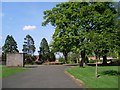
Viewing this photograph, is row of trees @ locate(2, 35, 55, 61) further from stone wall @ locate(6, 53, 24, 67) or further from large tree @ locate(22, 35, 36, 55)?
stone wall @ locate(6, 53, 24, 67)

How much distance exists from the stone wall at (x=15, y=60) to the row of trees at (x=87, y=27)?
352 inches

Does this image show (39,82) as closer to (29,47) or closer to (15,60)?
(15,60)

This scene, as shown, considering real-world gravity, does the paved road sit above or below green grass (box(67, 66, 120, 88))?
below

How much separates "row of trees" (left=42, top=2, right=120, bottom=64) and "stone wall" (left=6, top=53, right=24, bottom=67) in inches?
352

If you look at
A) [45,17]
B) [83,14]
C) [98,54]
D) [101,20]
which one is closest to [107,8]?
[101,20]

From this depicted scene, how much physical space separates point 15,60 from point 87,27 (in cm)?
2699

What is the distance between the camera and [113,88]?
15.8m

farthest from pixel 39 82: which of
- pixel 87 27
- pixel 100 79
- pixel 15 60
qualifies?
pixel 15 60

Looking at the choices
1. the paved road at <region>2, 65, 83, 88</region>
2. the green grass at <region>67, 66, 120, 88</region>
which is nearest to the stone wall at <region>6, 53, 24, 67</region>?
the green grass at <region>67, 66, 120, 88</region>

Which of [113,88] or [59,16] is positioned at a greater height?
[59,16]

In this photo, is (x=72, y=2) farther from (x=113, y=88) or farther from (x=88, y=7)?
(x=113, y=88)

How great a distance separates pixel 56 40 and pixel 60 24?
8.05 feet

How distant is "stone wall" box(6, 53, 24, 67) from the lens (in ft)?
186

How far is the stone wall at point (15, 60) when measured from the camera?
56.6 metres
